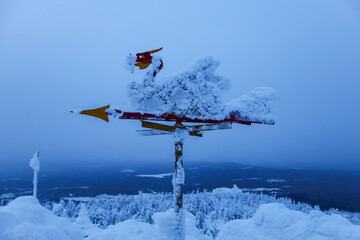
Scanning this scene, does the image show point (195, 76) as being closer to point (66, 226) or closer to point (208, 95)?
point (208, 95)

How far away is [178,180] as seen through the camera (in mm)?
4781

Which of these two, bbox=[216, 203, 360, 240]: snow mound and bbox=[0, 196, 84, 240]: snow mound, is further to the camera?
bbox=[0, 196, 84, 240]: snow mound

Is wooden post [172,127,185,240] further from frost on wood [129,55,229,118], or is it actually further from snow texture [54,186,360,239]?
snow texture [54,186,360,239]

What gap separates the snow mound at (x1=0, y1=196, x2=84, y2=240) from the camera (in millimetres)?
8602

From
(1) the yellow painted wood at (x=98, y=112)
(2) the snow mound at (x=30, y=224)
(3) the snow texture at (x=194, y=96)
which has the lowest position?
(2) the snow mound at (x=30, y=224)

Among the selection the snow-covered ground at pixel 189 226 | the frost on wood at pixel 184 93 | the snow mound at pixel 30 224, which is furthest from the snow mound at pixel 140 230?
the snow mound at pixel 30 224

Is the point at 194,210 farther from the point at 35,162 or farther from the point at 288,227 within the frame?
the point at 288,227

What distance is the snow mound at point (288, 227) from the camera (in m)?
7.04

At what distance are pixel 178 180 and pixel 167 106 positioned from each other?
4.89ft

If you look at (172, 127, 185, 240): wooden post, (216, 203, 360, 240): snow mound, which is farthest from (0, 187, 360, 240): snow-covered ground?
(172, 127, 185, 240): wooden post

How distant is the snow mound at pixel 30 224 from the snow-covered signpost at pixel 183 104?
22.6 feet

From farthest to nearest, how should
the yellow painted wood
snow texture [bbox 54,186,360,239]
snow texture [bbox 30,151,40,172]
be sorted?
1. snow texture [bbox 54,186,360,239]
2. snow texture [bbox 30,151,40,172]
3. the yellow painted wood

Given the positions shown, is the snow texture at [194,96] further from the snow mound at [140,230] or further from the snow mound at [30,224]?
the snow mound at [30,224]

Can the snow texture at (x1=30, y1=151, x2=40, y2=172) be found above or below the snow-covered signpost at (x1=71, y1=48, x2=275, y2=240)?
below
